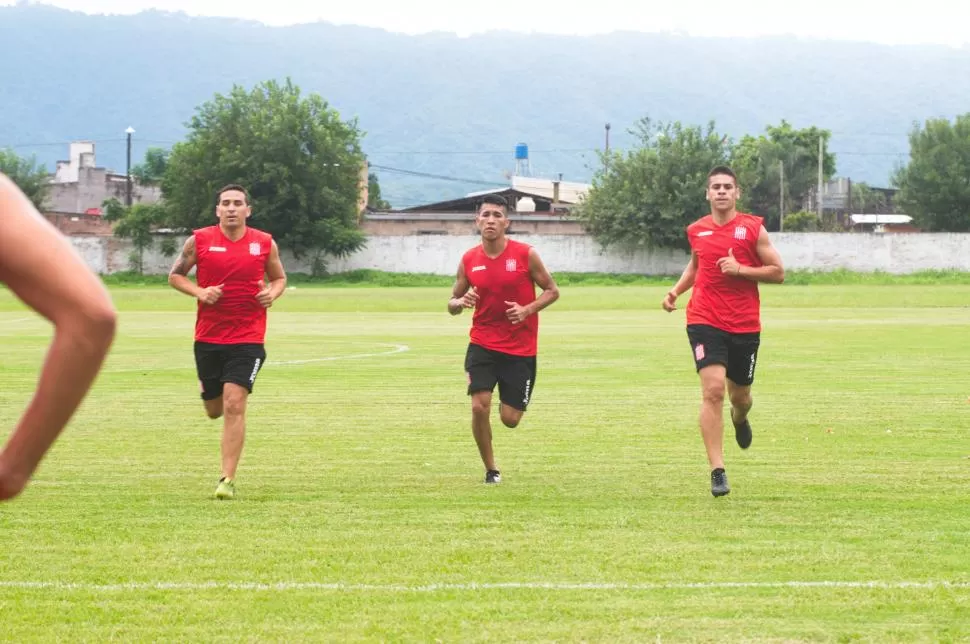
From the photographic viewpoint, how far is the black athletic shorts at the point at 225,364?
11.2 metres

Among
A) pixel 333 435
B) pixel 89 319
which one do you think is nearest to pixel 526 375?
pixel 333 435

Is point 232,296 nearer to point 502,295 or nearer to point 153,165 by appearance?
point 502,295

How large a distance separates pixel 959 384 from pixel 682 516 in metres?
11.9

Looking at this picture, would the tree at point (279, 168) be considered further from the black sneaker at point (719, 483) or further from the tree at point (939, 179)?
the black sneaker at point (719, 483)

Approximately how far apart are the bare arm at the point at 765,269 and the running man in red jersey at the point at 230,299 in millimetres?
3304

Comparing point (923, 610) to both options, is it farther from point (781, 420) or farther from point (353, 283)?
point (353, 283)

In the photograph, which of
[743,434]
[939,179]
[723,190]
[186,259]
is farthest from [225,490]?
[939,179]

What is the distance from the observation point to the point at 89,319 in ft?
7.23

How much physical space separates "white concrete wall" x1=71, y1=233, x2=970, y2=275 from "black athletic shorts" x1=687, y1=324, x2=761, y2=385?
68906 millimetres

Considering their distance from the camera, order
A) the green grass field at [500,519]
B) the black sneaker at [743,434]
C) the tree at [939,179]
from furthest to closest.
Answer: the tree at [939,179]
the black sneaker at [743,434]
the green grass field at [500,519]

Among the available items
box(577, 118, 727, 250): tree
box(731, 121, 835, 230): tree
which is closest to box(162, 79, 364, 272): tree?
box(577, 118, 727, 250): tree

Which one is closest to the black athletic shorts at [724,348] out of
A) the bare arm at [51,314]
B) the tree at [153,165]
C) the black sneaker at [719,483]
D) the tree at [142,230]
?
the black sneaker at [719,483]

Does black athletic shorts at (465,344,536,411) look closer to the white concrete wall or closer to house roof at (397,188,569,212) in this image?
the white concrete wall

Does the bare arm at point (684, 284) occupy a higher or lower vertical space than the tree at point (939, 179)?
lower
